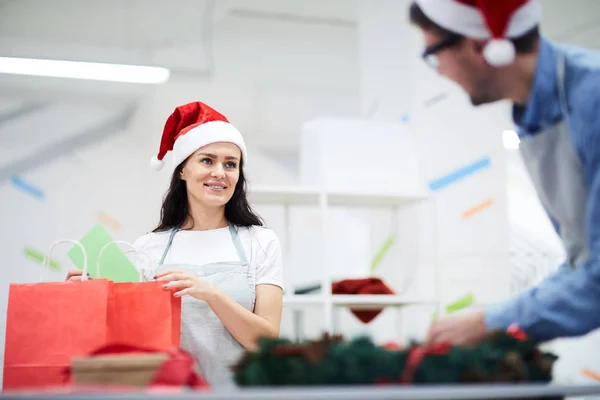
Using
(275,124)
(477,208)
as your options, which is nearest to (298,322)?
(275,124)

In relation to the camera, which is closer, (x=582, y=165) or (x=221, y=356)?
(x=582, y=165)

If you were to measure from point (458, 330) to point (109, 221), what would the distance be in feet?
18.5

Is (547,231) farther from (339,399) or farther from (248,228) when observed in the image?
(339,399)

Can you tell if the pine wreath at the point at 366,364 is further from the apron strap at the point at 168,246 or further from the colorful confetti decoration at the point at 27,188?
the colorful confetti decoration at the point at 27,188

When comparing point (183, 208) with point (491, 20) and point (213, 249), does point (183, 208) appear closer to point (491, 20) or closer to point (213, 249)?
point (213, 249)

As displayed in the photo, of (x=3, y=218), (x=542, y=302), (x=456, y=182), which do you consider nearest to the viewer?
(x=542, y=302)

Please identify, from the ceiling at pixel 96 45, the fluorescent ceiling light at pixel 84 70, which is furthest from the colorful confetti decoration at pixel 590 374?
the fluorescent ceiling light at pixel 84 70

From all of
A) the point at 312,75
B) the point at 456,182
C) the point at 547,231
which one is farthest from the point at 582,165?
the point at 312,75

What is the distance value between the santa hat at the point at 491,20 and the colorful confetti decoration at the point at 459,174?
279 cm

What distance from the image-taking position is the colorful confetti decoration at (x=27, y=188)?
653cm

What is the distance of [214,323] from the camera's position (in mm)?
2236

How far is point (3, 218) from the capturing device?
21.2 ft

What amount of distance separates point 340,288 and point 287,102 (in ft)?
11.8

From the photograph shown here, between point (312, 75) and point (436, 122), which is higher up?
point (312, 75)
